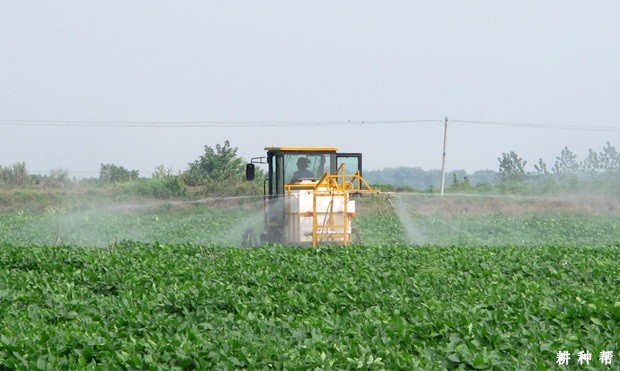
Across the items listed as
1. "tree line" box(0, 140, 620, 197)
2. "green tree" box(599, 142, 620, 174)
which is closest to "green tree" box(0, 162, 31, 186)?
"tree line" box(0, 140, 620, 197)

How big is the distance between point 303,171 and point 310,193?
1200 mm

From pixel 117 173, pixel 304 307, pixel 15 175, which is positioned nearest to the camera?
pixel 304 307

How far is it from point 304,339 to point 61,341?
6.15 feet

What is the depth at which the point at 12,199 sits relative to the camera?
Result: 131 feet

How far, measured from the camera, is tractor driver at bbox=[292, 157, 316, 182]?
19641 mm

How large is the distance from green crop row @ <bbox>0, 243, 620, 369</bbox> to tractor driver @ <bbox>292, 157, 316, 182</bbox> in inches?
137

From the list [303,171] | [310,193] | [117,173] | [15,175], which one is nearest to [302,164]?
[303,171]

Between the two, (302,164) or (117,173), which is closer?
(302,164)

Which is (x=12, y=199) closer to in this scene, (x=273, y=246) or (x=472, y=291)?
(x=273, y=246)

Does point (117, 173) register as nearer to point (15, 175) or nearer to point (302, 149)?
point (15, 175)

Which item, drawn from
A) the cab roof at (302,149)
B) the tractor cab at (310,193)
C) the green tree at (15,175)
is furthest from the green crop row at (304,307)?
the green tree at (15,175)

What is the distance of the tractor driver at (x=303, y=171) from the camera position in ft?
64.4

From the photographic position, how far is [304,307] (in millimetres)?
10594

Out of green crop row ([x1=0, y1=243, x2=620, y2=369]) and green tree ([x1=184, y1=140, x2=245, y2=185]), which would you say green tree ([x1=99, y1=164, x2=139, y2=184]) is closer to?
green tree ([x1=184, y1=140, x2=245, y2=185])
